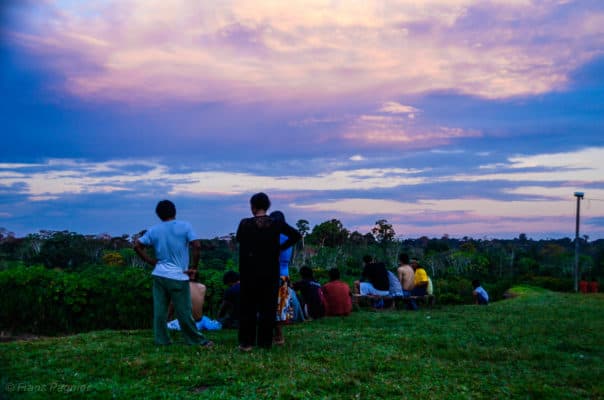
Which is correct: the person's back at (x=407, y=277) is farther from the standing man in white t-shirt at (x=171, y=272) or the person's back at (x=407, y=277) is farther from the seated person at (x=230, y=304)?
→ the standing man in white t-shirt at (x=171, y=272)

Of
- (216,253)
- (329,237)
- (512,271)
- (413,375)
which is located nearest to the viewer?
(413,375)

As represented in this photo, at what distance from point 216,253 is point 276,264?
18.9 meters

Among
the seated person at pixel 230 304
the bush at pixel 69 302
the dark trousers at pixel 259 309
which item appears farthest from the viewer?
the bush at pixel 69 302

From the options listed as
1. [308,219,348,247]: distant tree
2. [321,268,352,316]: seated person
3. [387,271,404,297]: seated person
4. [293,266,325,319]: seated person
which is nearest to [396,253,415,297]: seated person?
[387,271,404,297]: seated person

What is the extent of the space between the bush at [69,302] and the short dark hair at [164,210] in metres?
3.95

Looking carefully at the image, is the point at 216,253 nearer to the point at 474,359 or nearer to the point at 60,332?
the point at 60,332

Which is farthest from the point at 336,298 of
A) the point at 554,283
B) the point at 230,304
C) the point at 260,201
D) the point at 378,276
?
the point at 554,283

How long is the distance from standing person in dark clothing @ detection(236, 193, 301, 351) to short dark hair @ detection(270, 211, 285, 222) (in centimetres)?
7

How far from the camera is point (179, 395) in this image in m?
5.51

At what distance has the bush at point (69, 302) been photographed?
11469 millimetres

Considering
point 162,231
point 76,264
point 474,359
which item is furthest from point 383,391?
point 76,264

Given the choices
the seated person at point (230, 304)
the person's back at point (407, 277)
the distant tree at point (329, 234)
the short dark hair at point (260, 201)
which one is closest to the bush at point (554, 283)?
the distant tree at point (329, 234)

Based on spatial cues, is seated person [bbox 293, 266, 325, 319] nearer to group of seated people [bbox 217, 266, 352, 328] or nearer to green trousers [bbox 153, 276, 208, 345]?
group of seated people [bbox 217, 266, 352, 328]

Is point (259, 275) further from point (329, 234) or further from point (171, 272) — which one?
point (329, 234)
